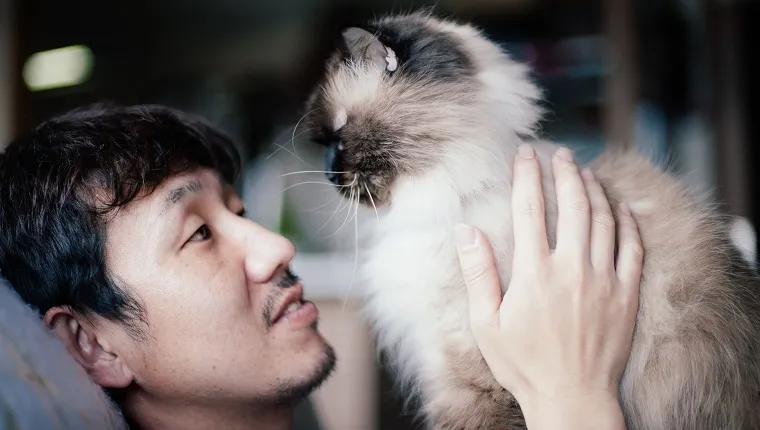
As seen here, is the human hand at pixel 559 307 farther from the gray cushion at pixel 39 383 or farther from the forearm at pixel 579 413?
the gray cushion at pixel 39 383

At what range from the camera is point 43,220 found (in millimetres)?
829

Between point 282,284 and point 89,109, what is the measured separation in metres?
0.46

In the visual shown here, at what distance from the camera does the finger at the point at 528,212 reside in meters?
0.84

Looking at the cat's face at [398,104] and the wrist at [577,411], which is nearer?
the wrist at [577,411]

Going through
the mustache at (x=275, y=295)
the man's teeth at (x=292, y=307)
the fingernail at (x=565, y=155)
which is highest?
the fingernail at (x=565, y=155)

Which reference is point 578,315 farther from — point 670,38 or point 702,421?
point 670,38

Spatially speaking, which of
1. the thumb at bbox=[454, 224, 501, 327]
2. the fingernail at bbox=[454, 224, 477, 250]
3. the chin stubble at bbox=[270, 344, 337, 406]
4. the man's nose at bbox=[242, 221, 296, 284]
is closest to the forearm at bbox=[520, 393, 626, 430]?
the thumb at bbox=[454, 224, 501, 327]

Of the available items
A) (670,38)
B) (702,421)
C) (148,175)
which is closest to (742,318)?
(702,421)

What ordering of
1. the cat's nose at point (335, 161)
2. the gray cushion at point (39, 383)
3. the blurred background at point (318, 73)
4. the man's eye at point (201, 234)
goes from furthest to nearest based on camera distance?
the blurred background at point (318, 73) → the cat's nose at point (335, 161) → the man's eye at point (201, 234) → the gray cushion at point (39, 383)

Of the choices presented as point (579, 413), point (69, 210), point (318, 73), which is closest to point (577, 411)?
point (579, 413)

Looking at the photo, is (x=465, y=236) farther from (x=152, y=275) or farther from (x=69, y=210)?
(x=69, y=210)

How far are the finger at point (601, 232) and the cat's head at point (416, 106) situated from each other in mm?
165

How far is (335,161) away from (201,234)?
253 mm

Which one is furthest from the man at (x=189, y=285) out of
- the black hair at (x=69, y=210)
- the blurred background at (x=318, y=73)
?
the blurred background at (x=318, y=73)
